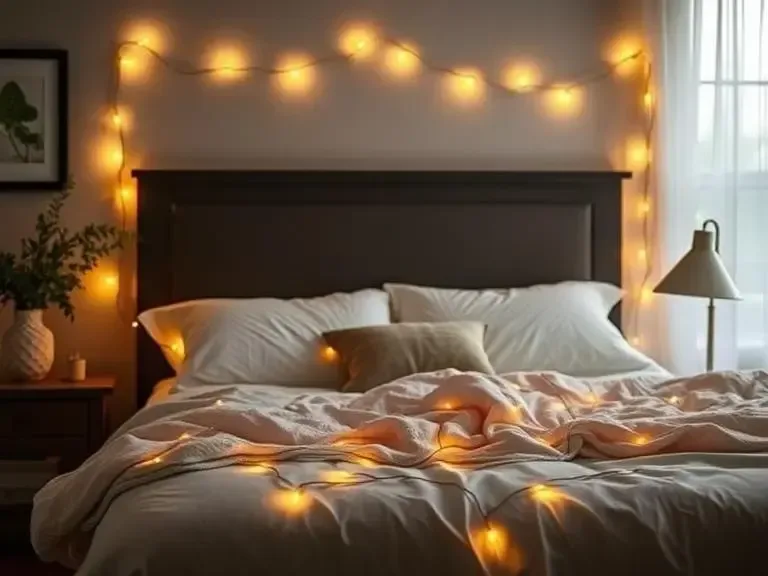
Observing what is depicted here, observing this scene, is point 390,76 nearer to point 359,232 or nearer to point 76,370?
point 359,232

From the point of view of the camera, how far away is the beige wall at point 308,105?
3.98 metres

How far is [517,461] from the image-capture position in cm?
217

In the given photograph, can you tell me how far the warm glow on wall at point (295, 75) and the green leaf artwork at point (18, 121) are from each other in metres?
0.89

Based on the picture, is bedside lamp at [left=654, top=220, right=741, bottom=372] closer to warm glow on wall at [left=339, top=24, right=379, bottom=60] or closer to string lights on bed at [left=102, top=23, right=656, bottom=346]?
string lights on bed at [left=102, top=23, right=656, bottom=346]

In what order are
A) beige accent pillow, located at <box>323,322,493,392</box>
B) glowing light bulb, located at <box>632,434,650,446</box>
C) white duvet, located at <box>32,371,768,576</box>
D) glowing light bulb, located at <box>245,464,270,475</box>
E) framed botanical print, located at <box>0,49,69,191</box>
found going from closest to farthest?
white duvet, located at <box>32,371,768,576</box> < glowing light bulb, located at <box>245,464,270,475</box> < glowing light bulb, located at <box>632,434,650,446</box> < beige accent pillow, located at <box>323,322,493,392</box> < framed botanical print, located at <box>0,49,69,191</box>

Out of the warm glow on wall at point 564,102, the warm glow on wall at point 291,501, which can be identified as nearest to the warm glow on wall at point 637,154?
the warm glow on wall at point 564,102

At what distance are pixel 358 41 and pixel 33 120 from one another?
1220mm

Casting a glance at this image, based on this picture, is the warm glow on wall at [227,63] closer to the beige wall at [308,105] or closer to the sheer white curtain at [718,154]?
the beige wall at [308,105]

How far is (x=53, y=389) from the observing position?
11.8 feet

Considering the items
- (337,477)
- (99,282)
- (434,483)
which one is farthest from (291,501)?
(99,282)

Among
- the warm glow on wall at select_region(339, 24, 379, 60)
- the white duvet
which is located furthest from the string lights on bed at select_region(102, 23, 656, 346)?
the white duvet

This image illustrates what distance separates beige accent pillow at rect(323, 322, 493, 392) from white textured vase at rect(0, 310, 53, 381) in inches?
39.5

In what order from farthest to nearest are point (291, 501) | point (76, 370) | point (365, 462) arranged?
point (76, 370) < point (365, 462) < point (291, 501)

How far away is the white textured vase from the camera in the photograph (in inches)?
145
